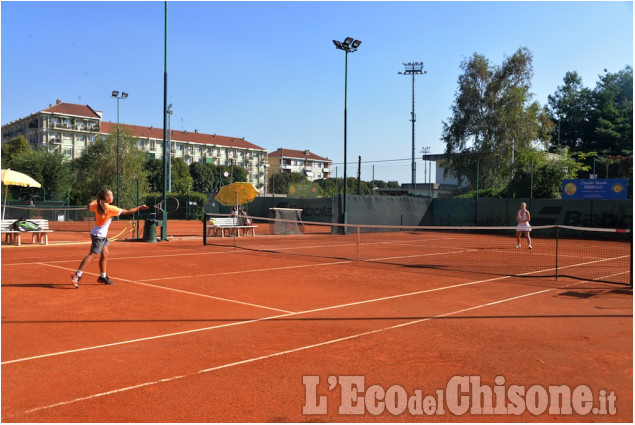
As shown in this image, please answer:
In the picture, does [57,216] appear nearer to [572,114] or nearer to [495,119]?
[495,119]

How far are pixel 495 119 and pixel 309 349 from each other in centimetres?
3859

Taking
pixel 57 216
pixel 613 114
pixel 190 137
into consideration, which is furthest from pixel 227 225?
pixel 190 137

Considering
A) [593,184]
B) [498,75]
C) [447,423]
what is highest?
[498,75]

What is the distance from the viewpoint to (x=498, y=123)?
135 feet

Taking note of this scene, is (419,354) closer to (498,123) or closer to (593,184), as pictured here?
(593,184)

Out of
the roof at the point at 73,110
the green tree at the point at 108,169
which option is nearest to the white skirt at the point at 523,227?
the green tree at the point at 108,169

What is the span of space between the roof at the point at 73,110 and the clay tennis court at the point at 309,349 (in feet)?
304

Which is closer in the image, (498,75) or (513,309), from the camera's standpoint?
(513,309)

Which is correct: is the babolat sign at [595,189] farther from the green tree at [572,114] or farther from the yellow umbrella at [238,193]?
the green tree at [572,114]

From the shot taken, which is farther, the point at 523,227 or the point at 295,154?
the point at 295,154

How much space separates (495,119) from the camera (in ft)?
135

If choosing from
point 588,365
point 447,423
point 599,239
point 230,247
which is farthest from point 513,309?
point 599,239

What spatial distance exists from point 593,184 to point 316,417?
26.7 meters

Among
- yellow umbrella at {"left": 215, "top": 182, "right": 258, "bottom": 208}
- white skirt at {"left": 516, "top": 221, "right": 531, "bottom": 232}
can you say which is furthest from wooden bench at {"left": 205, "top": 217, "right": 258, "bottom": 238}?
white skirt at {"left": 516, "top": 221, "right": 531, "bottom": 232}
